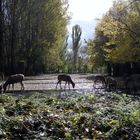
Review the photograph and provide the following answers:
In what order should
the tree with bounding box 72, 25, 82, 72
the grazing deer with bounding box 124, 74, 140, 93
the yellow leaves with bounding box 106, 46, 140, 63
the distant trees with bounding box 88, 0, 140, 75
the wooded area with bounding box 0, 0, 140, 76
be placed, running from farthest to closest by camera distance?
the tree with bounding box 72, 25, 82, 72 < the wooded area with bounding box 0, 0, 140, 76 < the yellow leaves with bounding box 106, 46, 140, 63 < the distant trees with bounding box 88, 0, 140, 75 < the grazing deer with bounding box 124, 74, 140, 93

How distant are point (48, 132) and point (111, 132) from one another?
1336 mm

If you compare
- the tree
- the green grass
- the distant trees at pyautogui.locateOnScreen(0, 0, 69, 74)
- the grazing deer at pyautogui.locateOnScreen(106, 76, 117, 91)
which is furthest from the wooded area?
the green grass

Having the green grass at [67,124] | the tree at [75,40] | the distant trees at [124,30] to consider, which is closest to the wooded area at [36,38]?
the distant trees at [124,30]

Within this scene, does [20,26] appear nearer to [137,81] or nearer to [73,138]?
[137,81]

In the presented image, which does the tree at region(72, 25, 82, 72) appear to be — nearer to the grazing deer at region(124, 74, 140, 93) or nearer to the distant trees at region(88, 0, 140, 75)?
the distant trees at region(88, 0, 140, 75)

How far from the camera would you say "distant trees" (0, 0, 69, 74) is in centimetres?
5922

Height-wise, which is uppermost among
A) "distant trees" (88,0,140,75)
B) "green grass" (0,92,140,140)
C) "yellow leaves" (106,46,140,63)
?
"distant trees" (88,0,140,75)

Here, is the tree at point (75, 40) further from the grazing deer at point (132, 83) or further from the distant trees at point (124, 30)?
A: the grazing deer at point (132, 83)

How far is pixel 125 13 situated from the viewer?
47.5 metres

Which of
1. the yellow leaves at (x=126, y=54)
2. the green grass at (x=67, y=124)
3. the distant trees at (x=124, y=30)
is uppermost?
the distant trees at (x=124, y=30)

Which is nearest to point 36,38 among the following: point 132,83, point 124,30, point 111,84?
point 124,30

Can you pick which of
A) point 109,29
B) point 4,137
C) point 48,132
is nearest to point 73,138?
point 48,132

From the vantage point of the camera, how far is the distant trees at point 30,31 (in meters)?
59.2

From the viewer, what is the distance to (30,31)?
6344 centimetres
